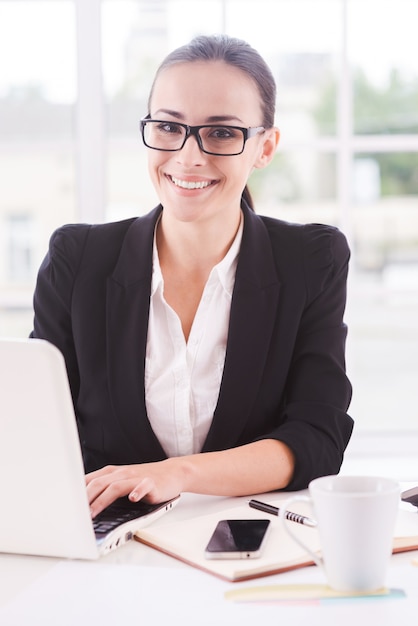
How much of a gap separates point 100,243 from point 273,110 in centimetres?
48

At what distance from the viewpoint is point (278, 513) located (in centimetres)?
141

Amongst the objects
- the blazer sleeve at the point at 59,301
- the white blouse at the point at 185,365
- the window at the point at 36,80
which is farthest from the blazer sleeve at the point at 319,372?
the window at the point at 36,80

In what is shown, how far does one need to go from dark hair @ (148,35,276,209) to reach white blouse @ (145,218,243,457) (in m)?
0.37

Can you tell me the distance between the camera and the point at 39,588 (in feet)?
3.80

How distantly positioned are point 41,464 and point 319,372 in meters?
0.82

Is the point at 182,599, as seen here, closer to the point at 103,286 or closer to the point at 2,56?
the point at 103,286

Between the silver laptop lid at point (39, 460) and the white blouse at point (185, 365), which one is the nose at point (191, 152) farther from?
the silver laptop lid at point (39, 460)

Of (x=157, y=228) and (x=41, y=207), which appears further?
(x=41, y=207)

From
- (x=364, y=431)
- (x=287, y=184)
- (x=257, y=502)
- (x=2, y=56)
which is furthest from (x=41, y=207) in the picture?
(x=257, y=502)

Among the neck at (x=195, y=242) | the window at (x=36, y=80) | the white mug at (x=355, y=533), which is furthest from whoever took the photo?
the window at (x=36, y=80)

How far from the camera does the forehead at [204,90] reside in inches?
74.1

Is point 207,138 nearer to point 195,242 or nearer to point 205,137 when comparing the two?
point 205,137

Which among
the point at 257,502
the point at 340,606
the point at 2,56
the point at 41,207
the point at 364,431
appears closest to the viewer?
the point at 340,606

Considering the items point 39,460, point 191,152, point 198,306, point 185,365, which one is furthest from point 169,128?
point 39,460
